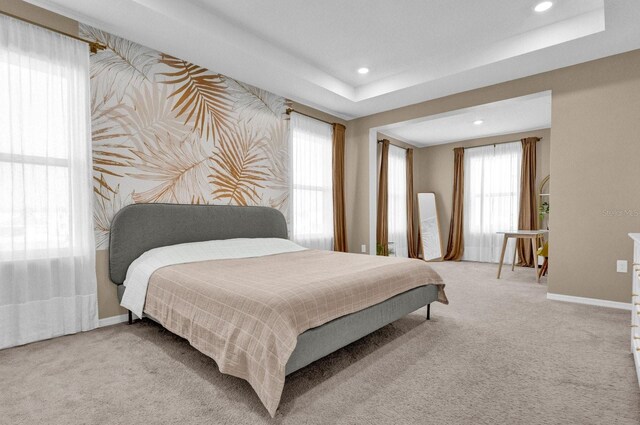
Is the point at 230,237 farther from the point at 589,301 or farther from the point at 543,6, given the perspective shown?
the point at 589,301

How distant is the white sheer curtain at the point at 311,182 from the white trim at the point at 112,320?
215cm

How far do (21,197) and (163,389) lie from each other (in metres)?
1.78

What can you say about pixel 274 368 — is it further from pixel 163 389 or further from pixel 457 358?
pixel 457 358

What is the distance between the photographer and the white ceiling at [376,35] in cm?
265

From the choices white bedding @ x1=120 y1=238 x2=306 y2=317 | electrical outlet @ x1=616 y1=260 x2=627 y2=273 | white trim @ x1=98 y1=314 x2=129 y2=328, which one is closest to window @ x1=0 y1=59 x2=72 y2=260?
white bedding @ x1=120 y1=238 x2=306 y2=317

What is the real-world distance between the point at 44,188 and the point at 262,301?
2.06m

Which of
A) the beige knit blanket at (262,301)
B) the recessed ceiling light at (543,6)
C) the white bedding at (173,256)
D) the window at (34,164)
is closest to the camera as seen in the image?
the beige knit blanket at (262,301)

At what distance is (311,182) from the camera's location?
469 cm

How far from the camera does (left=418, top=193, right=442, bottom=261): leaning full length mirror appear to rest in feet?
22.1

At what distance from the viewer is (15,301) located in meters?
2.30

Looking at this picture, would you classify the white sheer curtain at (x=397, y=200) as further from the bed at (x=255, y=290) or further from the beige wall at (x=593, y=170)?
the bed at (x=255, y=290)

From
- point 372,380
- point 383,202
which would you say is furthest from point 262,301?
point 383,202

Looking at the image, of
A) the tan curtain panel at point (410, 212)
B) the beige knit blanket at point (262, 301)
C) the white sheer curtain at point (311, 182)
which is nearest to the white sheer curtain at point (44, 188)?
the beige knit blanket at point (262, 301)

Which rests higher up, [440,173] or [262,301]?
[440,173]
